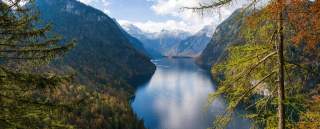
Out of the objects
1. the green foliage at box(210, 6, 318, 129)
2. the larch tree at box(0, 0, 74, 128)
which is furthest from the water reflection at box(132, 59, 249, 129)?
the green foliage at box(210, 6, 318, 129)

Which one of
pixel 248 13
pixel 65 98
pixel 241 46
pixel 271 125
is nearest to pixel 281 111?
pixel 271 125

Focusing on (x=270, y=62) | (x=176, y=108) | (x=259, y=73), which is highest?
(x=270, y=62)

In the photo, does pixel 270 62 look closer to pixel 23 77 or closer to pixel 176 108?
pixel 23 77

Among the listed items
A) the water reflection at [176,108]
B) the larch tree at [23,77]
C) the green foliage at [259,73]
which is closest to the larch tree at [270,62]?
the green foliage at [259,73]

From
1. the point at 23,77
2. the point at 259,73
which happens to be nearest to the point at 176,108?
the point at 23,77

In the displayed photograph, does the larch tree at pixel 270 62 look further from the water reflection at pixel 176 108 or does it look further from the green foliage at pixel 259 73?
the water reflection at pixel 176 108

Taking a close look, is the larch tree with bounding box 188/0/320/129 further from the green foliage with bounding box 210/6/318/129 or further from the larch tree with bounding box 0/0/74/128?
the larch tree with bounding box 0/0/74/128
